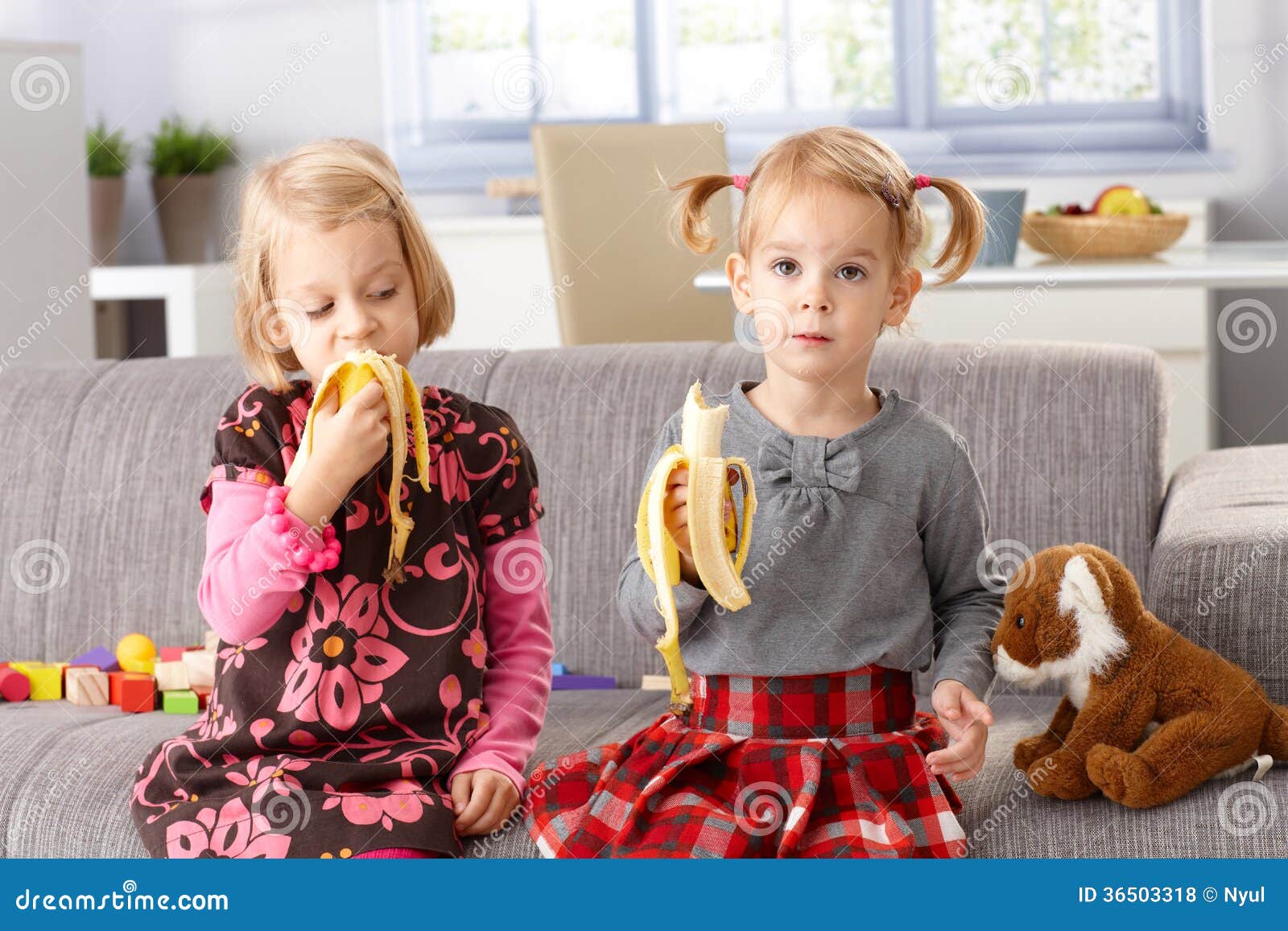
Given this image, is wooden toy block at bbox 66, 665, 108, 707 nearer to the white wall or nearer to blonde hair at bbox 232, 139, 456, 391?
blonde hair at bbox 232, 139, 456, 391

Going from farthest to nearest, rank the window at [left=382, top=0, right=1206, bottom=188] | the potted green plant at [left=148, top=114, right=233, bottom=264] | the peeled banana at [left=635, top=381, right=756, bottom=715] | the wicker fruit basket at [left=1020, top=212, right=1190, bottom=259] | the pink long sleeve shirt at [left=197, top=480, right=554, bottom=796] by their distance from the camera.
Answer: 1. the potted green plant at [left=148, top=114, right=233, bottom=264]
2. the window at [left=382, top=0, right=1206, bottom=188]
3. the wicker fruit basket at [left=1020, top=212, right=1190, bottom=259]
4. the pink long sleeve shirt at [left=197, top=480, right=554, bottom=796]
5. the peeled banana at [left=635, top=381, right=756, bottom=715]

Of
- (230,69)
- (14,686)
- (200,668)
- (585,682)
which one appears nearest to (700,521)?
(585,682)

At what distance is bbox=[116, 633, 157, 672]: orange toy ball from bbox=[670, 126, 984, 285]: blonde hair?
0.92m

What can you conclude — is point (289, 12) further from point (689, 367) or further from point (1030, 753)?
point (1030, 753)

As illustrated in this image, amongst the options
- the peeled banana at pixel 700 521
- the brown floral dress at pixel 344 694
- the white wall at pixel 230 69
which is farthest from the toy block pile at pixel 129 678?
the white wall at pixel 230 69

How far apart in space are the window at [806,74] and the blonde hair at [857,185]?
116 inches

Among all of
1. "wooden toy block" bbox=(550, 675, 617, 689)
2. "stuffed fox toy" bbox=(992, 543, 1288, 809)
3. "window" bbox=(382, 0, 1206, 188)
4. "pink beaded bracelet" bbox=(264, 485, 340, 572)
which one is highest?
"window" bbox=(382, 0, 1206, 188)

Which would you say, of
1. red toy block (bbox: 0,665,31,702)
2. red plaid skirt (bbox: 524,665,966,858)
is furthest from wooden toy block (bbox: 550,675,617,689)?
red toy block (bbox: 0,665,31,702)

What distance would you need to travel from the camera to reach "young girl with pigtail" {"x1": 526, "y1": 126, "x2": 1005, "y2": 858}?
122 cm

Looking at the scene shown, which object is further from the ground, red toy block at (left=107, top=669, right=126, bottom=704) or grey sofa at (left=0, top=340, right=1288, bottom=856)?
grey sofa at (left=0, top=340, right=1288, bottom=856)

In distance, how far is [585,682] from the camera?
1.81m

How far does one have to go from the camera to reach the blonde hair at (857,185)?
1276mm

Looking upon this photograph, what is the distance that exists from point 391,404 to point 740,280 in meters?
0.34

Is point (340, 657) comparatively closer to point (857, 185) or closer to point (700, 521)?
point (700, 521)
